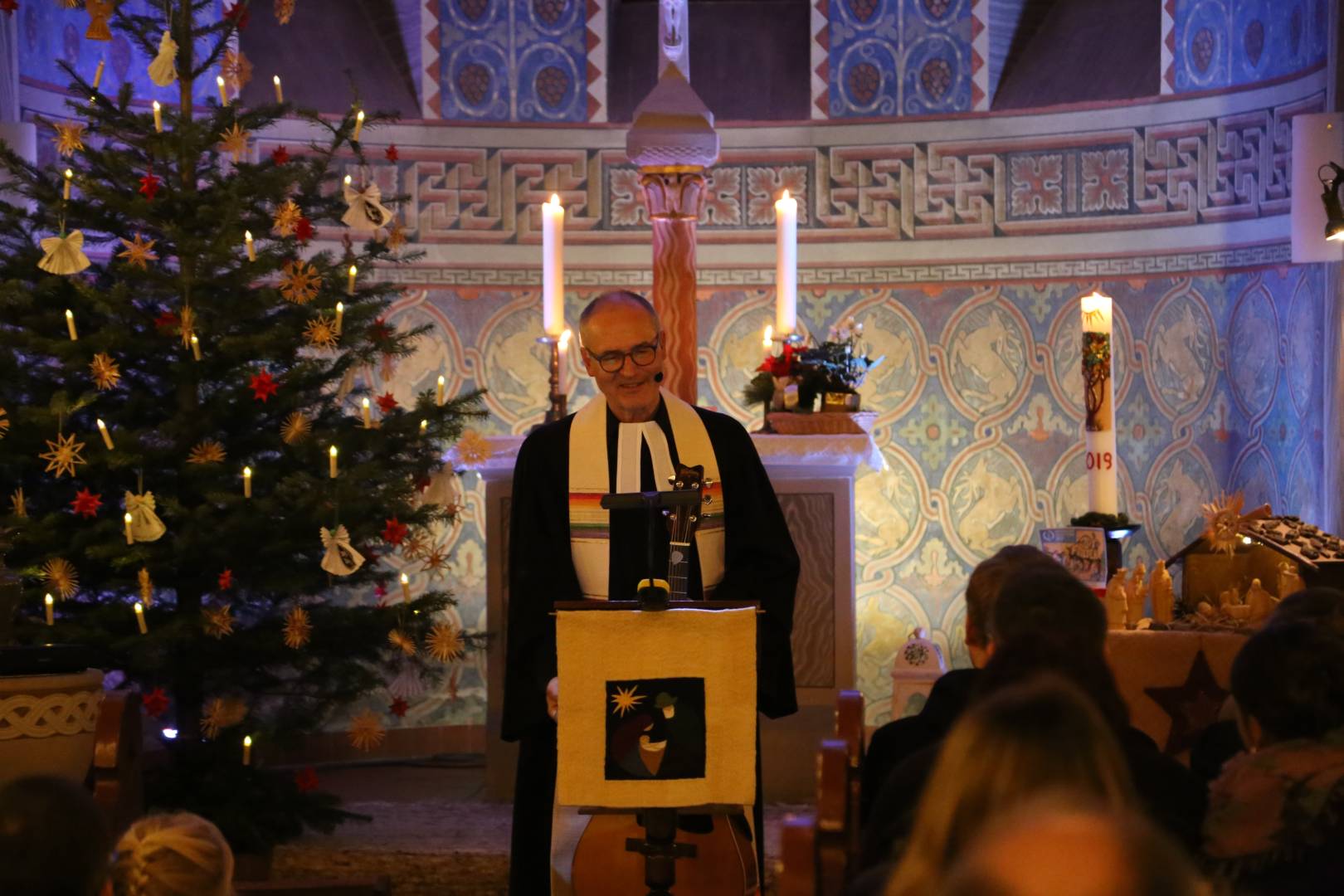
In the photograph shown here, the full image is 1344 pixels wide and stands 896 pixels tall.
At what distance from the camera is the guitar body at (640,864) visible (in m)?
3.43

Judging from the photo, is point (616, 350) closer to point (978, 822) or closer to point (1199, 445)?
point (978, 822)

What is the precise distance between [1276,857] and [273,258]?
12.3ft

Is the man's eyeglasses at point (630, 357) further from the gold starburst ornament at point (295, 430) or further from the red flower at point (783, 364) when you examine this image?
→ the red flower at point (783, 364)

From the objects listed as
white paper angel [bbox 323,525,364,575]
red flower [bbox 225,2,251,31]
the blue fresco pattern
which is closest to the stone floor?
white paper angel [bbox 323,525,364,575]

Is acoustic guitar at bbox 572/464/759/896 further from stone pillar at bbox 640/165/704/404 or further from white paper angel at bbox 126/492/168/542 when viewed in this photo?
stone pillar at bbox 640/165/704/404

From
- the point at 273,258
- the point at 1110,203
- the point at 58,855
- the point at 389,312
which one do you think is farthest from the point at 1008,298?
the point at 58,855

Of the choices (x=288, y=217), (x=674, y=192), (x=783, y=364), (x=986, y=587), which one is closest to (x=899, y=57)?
(x=674, y=192)

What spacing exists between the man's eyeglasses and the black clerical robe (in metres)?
0.27

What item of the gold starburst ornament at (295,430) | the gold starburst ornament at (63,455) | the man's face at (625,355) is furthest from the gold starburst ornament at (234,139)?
the man's face at (625,355)

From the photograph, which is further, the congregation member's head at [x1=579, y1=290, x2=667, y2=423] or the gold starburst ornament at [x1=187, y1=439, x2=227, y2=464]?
the gold starburst ornament at [x1=187, y1=439, x2=227, y2=464]

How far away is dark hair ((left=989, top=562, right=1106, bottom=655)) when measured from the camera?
269cm

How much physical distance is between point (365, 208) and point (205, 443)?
3.06 ft

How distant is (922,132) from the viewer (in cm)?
835

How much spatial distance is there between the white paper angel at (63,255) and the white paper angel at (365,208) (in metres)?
0.86
